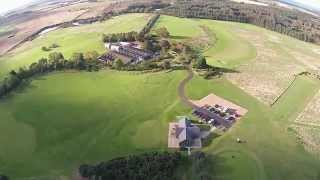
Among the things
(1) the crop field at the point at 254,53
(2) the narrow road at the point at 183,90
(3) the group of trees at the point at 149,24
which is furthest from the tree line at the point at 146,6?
(2) the narrow road at the point at 183,90

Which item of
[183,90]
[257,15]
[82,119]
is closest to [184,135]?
[82,119]

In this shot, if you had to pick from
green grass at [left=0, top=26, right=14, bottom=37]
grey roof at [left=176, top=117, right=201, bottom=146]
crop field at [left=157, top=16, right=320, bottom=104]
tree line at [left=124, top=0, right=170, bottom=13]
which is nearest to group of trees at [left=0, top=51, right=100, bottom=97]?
crop field at [left=157, top=16, right=320, bottom=104]

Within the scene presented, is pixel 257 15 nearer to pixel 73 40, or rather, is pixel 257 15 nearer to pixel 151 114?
pixel 73 40

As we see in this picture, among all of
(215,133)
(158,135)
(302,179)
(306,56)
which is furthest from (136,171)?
(306,56)

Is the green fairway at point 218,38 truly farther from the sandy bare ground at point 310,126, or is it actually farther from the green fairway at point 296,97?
the sandy bare ground at point 310,126

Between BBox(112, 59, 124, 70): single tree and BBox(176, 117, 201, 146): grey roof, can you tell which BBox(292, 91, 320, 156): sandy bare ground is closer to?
BBox(176, 117, 201, 146): grey roof
